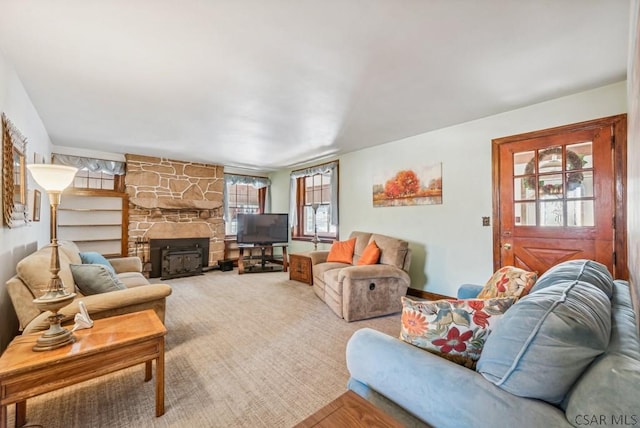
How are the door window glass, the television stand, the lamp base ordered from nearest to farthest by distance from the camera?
the lamp base < the door window glass < the television stand

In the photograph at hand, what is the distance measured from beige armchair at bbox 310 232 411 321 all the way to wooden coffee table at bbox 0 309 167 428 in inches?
75.8

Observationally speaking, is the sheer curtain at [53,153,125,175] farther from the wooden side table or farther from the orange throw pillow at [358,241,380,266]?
→ the orange throw pillow at [358,241,380,266]

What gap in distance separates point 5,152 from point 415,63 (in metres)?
3.19

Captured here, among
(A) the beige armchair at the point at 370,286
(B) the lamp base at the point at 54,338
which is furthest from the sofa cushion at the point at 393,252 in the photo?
(B) the lamp base at the point at 54,338

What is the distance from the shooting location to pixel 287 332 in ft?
9.16

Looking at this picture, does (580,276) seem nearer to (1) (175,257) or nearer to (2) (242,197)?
(1) (175,257)

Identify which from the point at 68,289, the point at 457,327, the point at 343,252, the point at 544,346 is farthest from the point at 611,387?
the point at 343,252

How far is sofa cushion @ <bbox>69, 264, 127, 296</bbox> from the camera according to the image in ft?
7.20

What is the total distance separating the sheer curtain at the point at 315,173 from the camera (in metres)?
5.41

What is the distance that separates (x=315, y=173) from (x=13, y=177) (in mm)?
4424

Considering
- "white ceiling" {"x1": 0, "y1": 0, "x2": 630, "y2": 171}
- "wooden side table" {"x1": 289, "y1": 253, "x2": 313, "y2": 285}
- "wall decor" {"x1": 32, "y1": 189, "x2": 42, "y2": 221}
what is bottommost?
"wooden side table" {"x1": 289, "y1": 253, "x2": 313, "y2": 285}

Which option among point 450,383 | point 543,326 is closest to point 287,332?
point 450,383

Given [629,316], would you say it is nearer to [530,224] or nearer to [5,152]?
[530,224]

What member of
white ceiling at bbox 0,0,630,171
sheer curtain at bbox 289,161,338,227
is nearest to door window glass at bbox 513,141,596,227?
white ceiling at bbox 0,0,630,171
